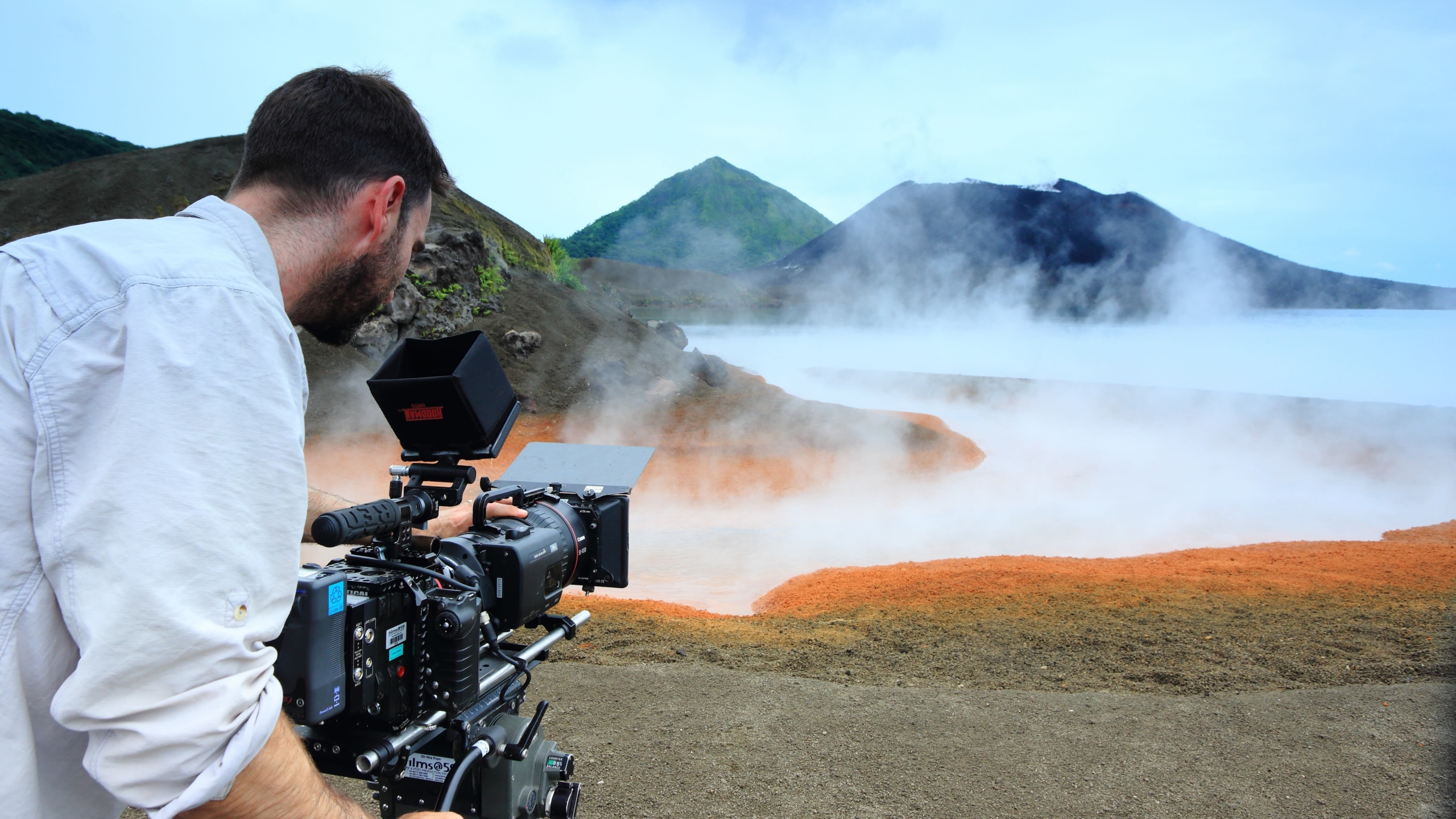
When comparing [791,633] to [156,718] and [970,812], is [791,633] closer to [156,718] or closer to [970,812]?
[970,812]

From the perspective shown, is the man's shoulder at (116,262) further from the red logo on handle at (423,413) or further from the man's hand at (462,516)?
the man's hand at (462,516)

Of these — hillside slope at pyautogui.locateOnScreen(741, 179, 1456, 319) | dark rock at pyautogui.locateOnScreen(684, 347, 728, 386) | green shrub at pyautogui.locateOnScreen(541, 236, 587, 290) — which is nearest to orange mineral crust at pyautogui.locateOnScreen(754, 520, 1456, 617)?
dark rock at pyautogui.locateOnScreen(684, 347, 728, 386)

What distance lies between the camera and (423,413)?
1971 mm

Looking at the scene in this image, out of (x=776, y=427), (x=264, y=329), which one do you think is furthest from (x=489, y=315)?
(x=264, y=329)

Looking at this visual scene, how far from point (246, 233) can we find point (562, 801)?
168 centimetres

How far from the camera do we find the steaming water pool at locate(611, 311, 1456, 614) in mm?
10461

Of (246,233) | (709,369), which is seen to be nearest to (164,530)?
(246,233)

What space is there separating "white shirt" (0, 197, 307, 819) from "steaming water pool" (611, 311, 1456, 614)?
7602 millimetres

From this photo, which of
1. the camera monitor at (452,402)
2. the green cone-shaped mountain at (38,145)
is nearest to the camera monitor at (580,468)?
the camera monitor at (452,402)

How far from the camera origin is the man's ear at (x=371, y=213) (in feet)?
3.87

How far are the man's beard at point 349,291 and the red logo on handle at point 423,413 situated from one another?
0.61 meters

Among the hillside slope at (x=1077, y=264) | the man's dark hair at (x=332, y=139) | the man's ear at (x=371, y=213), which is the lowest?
the man's ear at (x=371, y=213)

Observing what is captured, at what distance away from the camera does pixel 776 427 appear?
17.2 m

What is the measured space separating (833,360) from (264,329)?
3530cm
